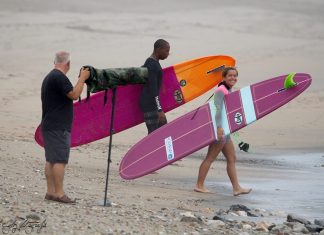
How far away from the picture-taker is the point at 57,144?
771cm

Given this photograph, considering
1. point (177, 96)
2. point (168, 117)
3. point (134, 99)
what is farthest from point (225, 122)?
point (168, 117)

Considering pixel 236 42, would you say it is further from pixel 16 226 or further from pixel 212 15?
pixel 16 226

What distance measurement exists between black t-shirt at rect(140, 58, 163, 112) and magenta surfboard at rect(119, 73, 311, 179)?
32cm

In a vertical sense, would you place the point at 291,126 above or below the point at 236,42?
below

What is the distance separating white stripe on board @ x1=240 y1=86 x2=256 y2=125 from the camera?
1018 cm

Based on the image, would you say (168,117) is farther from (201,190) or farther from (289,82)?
(201,190)

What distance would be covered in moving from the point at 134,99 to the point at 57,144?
3.40 m

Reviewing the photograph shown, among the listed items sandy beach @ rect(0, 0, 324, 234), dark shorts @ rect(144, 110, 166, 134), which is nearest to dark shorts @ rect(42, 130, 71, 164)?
sandy beach @ rect(0, 0, 324, 234)

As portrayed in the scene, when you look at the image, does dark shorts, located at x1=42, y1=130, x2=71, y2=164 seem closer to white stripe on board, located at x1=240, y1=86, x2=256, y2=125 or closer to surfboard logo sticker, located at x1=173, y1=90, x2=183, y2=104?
white stripe on board, located at x1=240, y1=86, x2=256, y2=125

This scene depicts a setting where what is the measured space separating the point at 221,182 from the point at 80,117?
1.93 m

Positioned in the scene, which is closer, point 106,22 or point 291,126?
point 291,126

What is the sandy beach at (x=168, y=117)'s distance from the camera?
7.66 meters

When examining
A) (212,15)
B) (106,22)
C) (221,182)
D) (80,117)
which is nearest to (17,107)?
(80,117)

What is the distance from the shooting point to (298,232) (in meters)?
7.35
